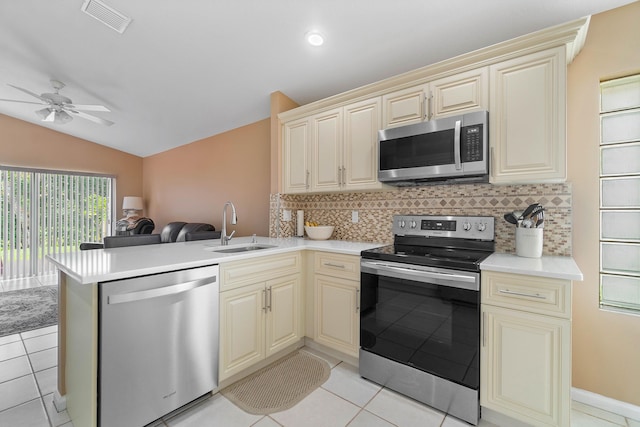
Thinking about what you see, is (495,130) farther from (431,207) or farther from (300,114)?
(300,114)

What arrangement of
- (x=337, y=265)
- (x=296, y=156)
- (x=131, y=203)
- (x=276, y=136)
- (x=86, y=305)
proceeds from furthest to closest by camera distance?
(x=131, y=203) < (x=276, y=136) < (x=296, y=156) < (x=337, y=265) < (x=86, y=305)

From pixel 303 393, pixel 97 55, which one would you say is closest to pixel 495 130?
pixel 303 393

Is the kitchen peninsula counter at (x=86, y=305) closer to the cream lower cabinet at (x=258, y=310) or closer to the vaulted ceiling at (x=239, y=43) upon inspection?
the cream lower cabinet at (x=258, y=310)

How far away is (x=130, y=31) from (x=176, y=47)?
0.34m

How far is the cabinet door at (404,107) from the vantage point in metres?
2.16

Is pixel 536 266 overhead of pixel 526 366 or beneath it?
overhead

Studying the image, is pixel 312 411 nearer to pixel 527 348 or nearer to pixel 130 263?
pixel 527 348

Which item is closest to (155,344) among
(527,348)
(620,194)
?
(527,348)

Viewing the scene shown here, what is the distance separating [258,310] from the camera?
81.8 inches

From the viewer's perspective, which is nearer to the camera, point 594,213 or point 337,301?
point 594,213

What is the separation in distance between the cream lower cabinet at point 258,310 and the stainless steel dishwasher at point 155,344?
10cm

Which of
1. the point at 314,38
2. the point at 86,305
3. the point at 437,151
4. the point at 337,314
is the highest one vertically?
the point at 314,38

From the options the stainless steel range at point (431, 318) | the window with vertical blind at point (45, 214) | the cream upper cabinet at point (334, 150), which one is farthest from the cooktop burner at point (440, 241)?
the window with vertical blind at point (45, 214)

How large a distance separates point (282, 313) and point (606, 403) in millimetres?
2162
